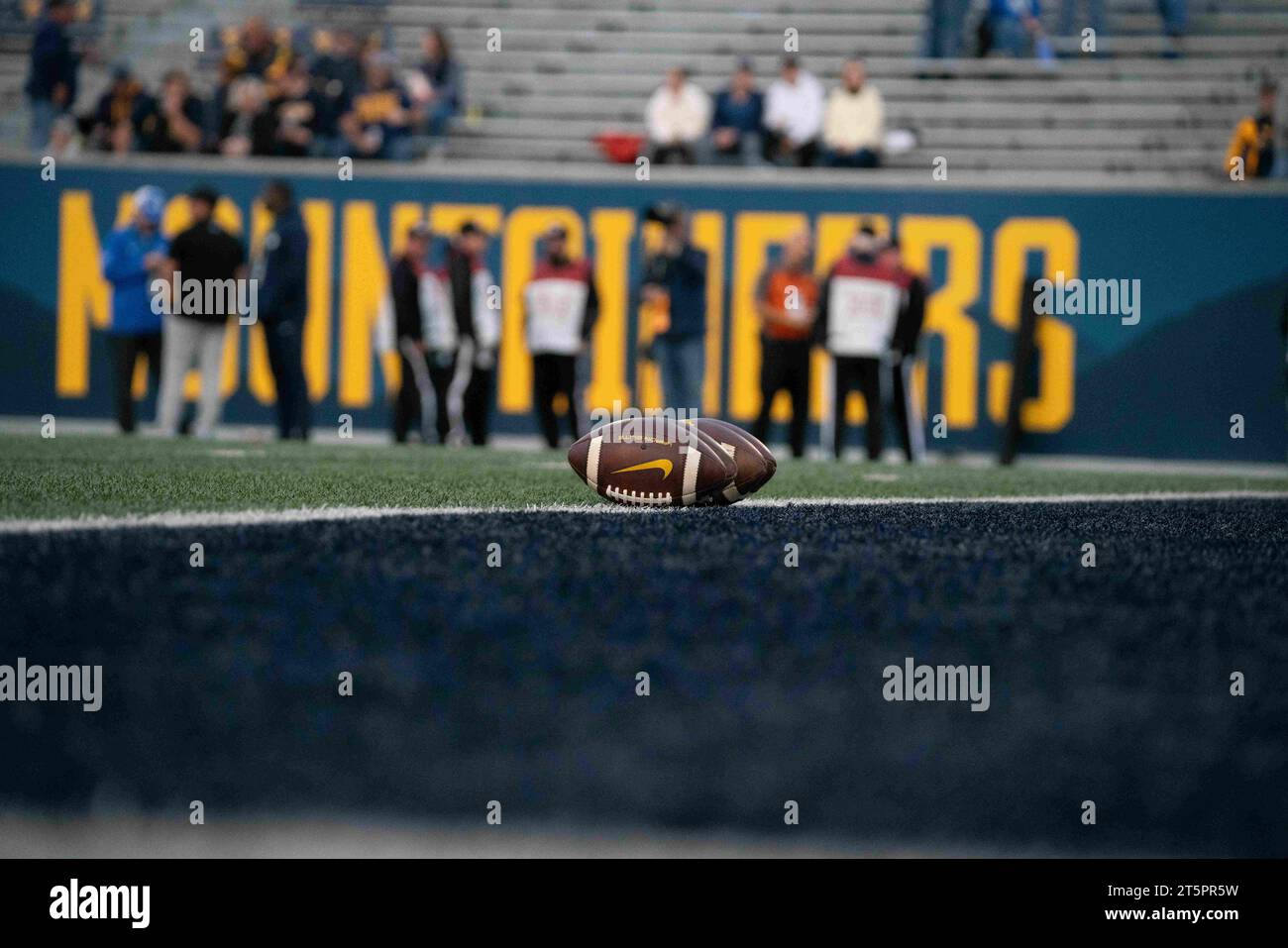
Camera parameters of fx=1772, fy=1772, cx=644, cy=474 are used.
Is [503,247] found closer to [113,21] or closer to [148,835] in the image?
[113,21]

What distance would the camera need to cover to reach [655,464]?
6203 millimetres

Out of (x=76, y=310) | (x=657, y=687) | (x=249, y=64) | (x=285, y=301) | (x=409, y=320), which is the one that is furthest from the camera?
(x=249, y=64)

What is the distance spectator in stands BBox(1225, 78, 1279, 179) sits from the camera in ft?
48.1

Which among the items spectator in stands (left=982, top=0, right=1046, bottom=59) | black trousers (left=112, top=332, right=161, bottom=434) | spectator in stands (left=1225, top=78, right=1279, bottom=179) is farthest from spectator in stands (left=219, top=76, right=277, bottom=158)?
spectator in stands (left=1225, top=78, right=1279, bottom=179)

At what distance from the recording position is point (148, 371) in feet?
49.4

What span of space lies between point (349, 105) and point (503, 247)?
2366mm

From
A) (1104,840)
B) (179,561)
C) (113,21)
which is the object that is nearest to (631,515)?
(179,561)

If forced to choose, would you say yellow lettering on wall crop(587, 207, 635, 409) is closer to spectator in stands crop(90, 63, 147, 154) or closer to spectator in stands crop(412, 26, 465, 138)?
spectator in stands crop(412, 26, 465, 138)

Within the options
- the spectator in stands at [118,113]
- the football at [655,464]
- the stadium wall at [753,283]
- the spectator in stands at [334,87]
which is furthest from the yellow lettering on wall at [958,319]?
the football at [655,464]

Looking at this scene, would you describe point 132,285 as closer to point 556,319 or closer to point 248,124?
point 248,124

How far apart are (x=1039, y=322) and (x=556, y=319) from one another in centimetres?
396

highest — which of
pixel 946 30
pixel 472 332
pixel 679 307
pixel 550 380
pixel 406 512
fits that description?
pixel 946 30

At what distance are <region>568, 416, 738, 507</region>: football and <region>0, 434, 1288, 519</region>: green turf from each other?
1.23ft

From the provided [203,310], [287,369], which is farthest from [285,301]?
[203,310]
